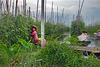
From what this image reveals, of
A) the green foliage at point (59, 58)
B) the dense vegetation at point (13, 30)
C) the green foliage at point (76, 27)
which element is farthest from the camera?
the green foliage at point (76, 27)

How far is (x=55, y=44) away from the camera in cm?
244

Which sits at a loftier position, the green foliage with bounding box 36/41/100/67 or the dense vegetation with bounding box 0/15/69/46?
the dense vegetation with bounding box 0/15/69/46

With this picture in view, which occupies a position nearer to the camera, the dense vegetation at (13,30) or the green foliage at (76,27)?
the dense vegetation at (13,30)

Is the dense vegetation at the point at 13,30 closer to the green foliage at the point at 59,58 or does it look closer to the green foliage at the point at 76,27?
the green foliage at the point at 59,58

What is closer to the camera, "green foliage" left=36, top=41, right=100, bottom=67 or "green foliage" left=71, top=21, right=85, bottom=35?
"green foliage" left=36, top=41, right=100, bottom=67

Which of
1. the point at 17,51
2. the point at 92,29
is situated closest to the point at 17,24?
the point at 17,51

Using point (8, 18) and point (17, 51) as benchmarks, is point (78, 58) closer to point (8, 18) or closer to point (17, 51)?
point (17, 51)

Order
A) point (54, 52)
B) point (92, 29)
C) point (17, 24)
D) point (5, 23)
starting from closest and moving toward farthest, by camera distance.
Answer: point (54, 52) → point (5, 23) → point (17, 24) → point (92, 29)

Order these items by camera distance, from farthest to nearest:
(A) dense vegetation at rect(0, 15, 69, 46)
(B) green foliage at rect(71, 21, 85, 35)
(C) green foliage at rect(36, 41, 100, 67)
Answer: (B) green foliage at rect(71, 21, 85, 35)
(A) dense vegetation at rect(0, 15, 69, 46)
(C) green foliage at rect(36, 41, 100, 67)

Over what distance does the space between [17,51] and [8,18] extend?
1.66 meters

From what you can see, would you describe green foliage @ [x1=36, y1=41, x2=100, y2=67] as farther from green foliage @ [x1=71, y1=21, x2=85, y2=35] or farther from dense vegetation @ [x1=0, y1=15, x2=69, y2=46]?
green foliage @ [x1=71, y1=21, x2=85, y2=35]

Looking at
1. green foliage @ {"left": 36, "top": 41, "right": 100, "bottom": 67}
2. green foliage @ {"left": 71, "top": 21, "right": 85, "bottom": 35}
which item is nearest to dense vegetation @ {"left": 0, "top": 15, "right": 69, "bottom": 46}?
green foliage @ {"left": 36, "top": 41, "right": 100, "bottom": 67}

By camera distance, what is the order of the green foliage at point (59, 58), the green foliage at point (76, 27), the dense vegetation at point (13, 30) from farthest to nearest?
the green foliage at point (76, 27) → the dense vegetation at point (13, 30) → the green foliage at point (59, 58)

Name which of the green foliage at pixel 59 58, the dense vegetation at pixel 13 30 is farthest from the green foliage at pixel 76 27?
the green foliage at pixel 59 58
